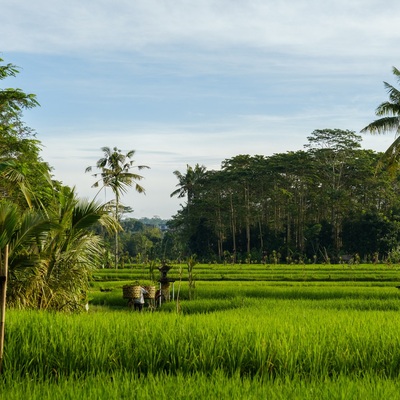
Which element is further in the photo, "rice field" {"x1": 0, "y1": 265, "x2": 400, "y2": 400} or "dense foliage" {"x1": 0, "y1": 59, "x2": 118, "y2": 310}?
"dense foliage" {"x1": 0, "y1": 59, "x2": 118, "y2": 310}

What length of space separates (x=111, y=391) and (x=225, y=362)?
5.86 ft

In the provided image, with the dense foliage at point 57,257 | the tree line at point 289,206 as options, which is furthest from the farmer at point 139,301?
the tree line at point 289,206

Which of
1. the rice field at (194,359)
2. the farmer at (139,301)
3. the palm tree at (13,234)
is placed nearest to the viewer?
the rice field at (194,359)

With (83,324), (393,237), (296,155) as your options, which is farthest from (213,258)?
(83,324)

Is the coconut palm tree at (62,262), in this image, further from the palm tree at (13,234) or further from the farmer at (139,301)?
the farmer at (139,301)

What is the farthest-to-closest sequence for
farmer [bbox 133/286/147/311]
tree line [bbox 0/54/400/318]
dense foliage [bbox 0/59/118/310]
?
1. tree line [bbox 0/54/400/318]
2. farmer [bbox 133/286/147/311]
3. dense foliage [bbox 0/59/118/310]

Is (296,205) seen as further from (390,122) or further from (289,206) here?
(390,122)

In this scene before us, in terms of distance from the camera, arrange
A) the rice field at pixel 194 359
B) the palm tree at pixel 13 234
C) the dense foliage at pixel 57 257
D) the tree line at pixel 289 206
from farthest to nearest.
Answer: the tree line at pixel 289 206 → the dense foliage at pixel 57 257 → the palm tree at pixel 13 234 → the rice field at pixel 194 359

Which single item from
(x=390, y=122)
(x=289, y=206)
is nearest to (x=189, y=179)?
(x=289, y=206)

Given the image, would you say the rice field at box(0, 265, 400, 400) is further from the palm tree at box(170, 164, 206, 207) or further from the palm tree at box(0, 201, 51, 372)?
the palm tree at box(170, 164, 206, 207)

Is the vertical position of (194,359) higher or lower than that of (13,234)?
lower

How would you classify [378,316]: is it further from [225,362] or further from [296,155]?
[296,155]

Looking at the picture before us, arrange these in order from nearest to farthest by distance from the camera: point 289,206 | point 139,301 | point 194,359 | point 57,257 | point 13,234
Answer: point 194,359 → point 13,234 → point 57,257 → point 139,301 → point 289,206

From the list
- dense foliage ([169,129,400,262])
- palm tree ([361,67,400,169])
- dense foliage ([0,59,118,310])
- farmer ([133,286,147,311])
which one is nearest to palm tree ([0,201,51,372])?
dense foliage ([0,59,118,310])
